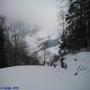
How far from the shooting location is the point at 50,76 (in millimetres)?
1670

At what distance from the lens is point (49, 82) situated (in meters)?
1.64

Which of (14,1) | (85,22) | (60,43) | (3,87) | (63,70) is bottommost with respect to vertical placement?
(3,87)

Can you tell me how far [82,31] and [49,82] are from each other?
673 millimetres

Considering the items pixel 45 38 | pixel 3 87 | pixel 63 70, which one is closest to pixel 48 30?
pixel 45 38

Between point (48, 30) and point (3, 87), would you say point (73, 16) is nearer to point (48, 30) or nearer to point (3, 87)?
point (48, 30)

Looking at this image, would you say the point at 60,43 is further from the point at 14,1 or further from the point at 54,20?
the point at 14,1

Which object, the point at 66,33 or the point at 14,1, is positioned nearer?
the point at 66,33

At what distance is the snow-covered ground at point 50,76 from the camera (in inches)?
63.8

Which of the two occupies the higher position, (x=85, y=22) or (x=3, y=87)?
(x=85, y=22)

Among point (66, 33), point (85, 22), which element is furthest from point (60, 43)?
point (85, 22)

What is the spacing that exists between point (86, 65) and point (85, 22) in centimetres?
48

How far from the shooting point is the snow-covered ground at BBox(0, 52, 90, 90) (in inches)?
63.8

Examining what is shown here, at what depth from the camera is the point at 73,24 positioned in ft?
5.35

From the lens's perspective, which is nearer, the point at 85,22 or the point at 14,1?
the point at 85,22
